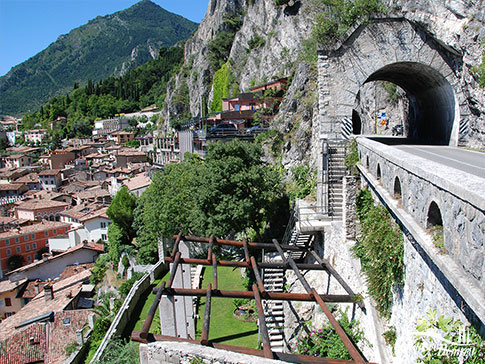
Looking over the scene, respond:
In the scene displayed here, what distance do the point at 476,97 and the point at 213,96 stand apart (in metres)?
53.8

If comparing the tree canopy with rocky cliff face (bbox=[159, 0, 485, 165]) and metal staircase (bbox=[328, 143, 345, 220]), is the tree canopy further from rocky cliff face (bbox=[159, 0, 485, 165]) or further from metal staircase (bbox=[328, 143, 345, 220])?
metal staircase (bbox=[328, 143, 345, 220])

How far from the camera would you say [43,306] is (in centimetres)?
2636

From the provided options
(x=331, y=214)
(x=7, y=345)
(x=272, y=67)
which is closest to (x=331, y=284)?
(x=331, y=214)

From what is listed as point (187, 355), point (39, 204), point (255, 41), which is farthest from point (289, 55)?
point (39, 204)

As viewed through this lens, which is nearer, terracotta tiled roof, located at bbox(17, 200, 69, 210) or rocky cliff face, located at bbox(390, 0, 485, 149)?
rocky cliff face, located at bbox(390, 0, 485, 149)

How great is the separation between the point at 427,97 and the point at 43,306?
2899cm

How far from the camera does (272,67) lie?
46125 mm

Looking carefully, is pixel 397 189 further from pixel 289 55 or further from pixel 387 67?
pixel 289 55

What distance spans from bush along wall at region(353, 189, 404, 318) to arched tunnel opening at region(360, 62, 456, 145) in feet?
25.8

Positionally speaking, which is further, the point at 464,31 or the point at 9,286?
the point at 9,286

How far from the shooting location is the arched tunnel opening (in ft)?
42.7

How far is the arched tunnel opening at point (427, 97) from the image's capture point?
13016 mm

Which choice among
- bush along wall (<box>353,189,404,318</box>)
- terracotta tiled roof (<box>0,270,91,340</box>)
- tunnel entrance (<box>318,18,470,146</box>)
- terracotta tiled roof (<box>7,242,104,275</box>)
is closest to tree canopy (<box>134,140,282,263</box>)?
tunnel entrance (<box>318,18,470,146</box>)

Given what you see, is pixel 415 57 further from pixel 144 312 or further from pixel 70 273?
pixel 70 273
